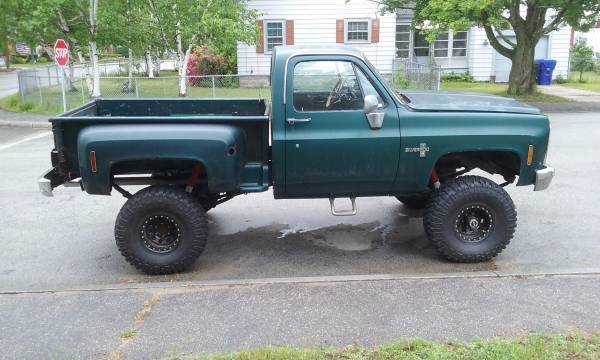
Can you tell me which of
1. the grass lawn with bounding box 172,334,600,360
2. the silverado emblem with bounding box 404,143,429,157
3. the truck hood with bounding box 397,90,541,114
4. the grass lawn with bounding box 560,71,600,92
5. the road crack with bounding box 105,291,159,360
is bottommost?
the road crack with bounding box 105,291,159,360

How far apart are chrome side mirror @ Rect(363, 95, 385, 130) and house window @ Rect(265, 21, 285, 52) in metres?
21.7

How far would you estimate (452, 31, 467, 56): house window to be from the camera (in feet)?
90.2

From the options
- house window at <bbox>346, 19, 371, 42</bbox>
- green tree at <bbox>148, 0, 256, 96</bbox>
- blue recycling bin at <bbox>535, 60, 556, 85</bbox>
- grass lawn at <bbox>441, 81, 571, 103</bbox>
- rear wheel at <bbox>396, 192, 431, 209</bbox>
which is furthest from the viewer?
house window at <bbox>346, 19, 371, 42</bbox>

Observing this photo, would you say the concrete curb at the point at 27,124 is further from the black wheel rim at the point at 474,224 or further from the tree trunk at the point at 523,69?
the tree trunk at the point at 523,69

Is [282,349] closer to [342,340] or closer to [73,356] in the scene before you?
[342,340]

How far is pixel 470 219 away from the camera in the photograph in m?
5.52

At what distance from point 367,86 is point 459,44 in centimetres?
2395

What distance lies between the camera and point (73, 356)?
12.5 feet

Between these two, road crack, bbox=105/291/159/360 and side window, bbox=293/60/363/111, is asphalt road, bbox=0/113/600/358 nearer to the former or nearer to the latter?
road crack, bbox=105/291/159/360

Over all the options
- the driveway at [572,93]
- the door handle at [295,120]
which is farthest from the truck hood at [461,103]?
the driveway at [572,93]

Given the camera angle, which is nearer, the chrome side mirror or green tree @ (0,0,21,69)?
the chrome side mirror

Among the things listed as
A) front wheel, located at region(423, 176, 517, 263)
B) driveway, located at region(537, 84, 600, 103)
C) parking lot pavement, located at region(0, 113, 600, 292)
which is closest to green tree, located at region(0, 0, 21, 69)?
parking lot pavement, located at region(0, 113, 600, 292)

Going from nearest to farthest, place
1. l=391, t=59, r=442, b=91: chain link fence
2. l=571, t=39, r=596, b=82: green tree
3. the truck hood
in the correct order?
the truck hood, l=391, t=59, r=442, b=91: chain link fence, l=571, t=39, r=596, b=82: green tree

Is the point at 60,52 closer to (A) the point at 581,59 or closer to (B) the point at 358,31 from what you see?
(B) the point at 358,31
